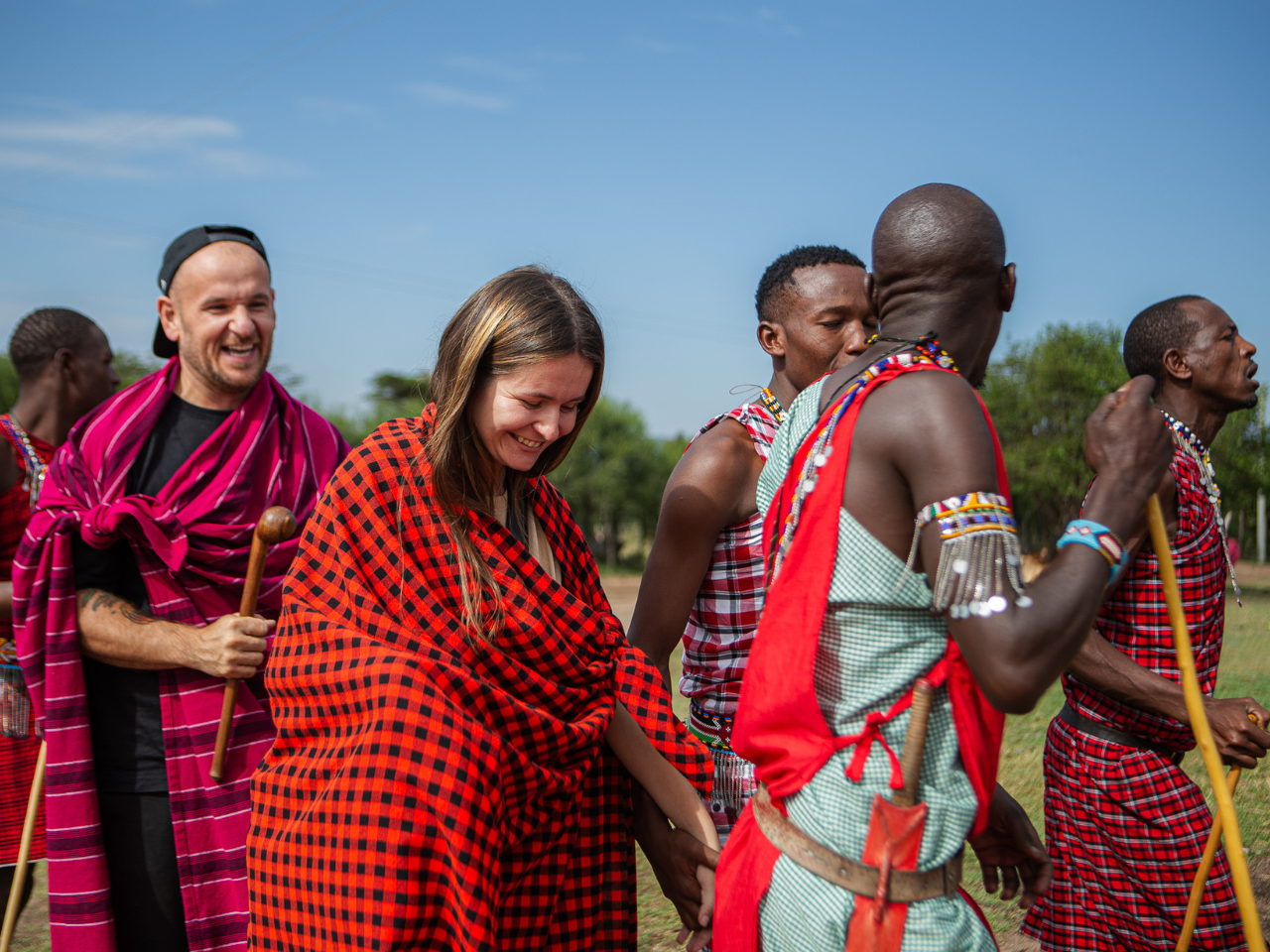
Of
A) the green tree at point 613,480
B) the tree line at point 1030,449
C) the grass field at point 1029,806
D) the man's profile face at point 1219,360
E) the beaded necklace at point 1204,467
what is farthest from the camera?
the green tree at point 613,480

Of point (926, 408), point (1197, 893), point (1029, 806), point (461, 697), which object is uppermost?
point (926, 408)

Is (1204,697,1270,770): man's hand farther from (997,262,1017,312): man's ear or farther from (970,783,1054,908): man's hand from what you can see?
(997,262,1017,312): man's ear

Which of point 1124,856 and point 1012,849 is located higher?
point 1012,849

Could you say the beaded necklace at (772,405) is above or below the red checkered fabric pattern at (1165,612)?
above

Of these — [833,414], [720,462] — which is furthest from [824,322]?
[833,414]

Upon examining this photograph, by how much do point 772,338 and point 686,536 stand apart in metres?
0.86

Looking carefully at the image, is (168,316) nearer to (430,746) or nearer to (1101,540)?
(430,746)

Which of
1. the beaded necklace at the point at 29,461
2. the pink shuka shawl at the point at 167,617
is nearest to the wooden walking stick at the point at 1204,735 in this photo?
the pink shuka shawl at the point at 167,617

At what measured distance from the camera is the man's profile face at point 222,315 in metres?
3.21

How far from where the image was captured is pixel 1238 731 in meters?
2.98

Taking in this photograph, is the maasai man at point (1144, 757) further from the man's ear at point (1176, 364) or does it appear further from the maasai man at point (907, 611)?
the maasai man at point (907, 611)

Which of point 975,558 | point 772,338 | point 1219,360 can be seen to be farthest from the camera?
point 1219,360

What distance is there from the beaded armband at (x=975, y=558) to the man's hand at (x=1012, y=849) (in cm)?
76

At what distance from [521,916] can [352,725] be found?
612 mm
